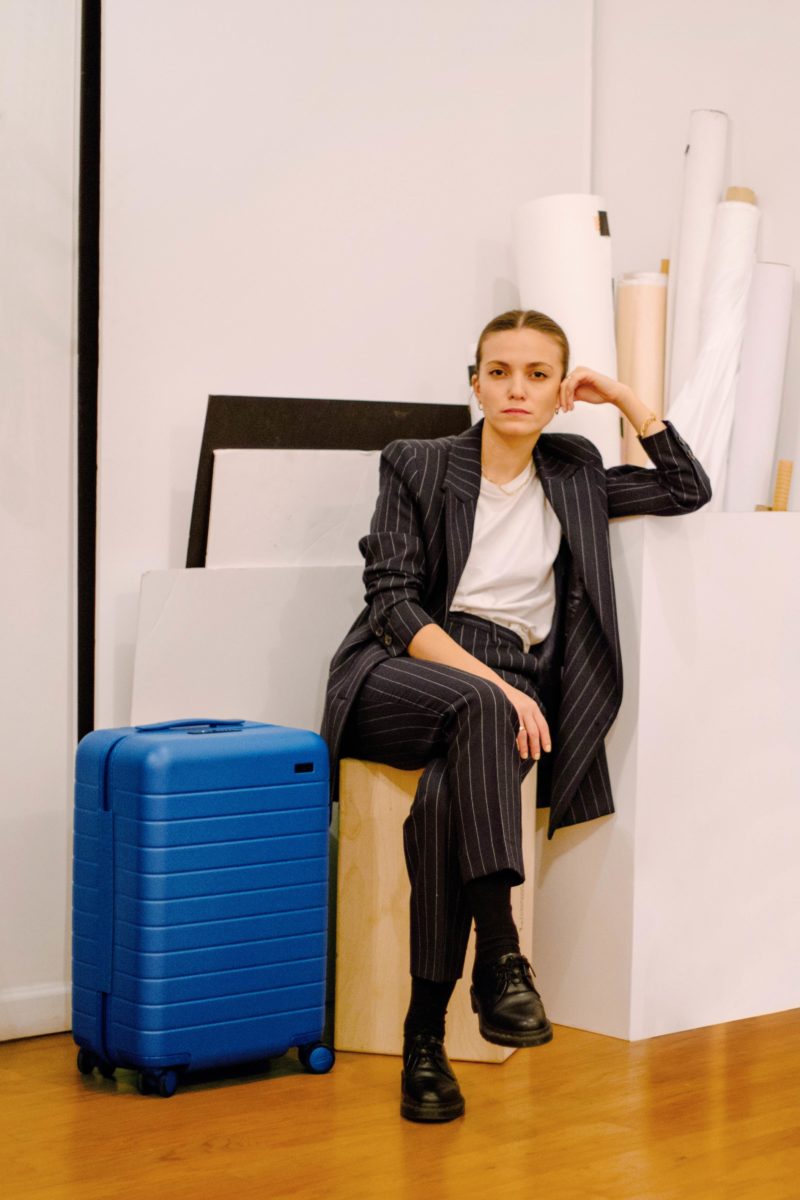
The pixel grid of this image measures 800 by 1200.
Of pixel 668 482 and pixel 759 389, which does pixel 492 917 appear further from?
pixel 759 389

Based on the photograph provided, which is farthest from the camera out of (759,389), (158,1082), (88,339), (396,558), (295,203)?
(759,389)

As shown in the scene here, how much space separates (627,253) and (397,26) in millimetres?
754

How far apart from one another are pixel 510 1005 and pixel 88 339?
1.47m

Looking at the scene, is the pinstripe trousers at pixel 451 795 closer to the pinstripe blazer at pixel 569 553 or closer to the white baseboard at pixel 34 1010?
the pinstripe blazer at pixel 569 553

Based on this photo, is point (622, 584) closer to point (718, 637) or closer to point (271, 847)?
point (718, 637)

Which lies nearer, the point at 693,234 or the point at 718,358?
the point at 718,358

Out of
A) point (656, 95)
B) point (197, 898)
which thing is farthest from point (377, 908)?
point (656, 95)

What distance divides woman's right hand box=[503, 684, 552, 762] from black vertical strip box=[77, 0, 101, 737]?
83 centimetres

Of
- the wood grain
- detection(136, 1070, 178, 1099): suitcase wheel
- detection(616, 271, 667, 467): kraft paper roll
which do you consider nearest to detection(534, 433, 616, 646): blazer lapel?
the wood grain

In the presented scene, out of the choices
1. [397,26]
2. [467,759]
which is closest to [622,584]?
[467,759]

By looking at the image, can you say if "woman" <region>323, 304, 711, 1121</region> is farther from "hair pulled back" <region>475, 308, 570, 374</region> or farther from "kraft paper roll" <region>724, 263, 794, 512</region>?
"kraft paper roll" <region>724, 263, 794, 512</region>

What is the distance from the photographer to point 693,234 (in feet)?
10.1

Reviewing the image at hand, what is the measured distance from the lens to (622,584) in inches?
103

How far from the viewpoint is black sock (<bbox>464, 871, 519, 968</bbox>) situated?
6.77 ft
